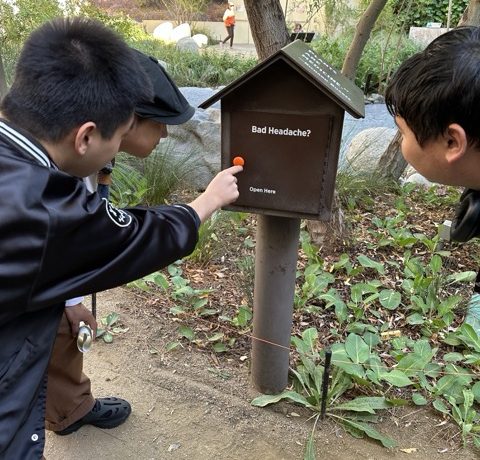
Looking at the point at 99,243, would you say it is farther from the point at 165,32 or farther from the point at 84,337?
the point at 165,32

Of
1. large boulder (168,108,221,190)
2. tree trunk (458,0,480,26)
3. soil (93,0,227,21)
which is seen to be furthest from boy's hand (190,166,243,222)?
soil (93,0,227,21)

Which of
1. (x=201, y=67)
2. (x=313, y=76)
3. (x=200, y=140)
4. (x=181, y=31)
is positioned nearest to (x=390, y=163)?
(x=200, y=140)

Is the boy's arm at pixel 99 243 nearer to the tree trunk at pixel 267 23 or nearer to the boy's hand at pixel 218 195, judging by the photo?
the boy's hand at pixel 218 195

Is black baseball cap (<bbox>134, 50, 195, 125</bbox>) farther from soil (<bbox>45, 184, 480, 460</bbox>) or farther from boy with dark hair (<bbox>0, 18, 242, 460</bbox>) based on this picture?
soil (<bbox>45, 184, 480, 460</bbox>)

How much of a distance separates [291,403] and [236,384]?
0.92 ft

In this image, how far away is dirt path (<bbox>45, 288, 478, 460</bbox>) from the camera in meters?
2.22

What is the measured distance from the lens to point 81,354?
2.14 meters

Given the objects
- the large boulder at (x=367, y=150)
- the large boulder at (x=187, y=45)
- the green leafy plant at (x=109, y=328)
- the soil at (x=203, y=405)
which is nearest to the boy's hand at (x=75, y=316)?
the soil at (x=203, y=405)

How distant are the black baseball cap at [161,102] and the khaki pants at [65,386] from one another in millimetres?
857

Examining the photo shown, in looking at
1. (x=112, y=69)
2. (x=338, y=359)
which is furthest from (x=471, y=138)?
(x=338, y=359)

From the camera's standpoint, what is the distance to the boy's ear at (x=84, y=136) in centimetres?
135

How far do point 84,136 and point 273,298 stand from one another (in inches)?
A: 47.0

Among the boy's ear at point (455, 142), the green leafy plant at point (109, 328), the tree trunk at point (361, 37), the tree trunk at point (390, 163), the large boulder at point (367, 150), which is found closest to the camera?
the boy's ear at point (455, 142)

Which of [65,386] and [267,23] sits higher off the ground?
[267,23]
